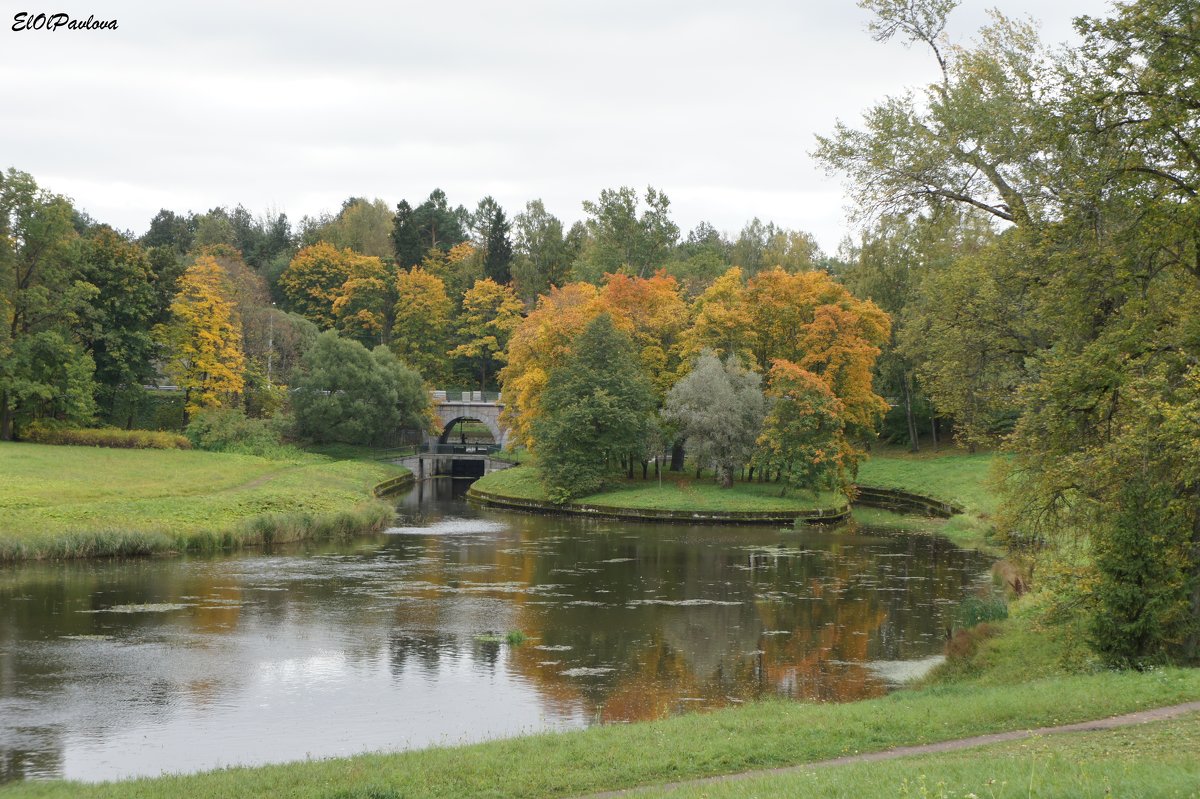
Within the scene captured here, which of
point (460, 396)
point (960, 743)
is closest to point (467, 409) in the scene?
point (460, 396)

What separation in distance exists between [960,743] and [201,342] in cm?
5980

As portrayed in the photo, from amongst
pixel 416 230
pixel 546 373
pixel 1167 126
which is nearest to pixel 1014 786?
pixel 1167 126

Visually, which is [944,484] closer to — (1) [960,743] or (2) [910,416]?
(2) [910,416]

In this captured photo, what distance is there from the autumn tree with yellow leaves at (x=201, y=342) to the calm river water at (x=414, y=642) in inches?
1098

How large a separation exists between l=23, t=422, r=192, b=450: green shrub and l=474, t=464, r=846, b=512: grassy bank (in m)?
19.5

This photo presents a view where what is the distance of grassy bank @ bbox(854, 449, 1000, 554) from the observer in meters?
45.8

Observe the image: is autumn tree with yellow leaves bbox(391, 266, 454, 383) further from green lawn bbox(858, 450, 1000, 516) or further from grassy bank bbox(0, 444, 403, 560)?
green lawn bbox(858, 450, 1000, 516)

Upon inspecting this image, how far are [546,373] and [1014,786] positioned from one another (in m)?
51.4

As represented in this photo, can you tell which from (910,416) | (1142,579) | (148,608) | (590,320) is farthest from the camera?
(910,416)

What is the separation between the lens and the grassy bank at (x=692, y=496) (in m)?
52.2

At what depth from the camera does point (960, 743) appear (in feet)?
42.3

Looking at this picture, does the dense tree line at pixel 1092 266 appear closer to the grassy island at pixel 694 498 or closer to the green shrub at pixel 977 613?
the green shrub at pixel 977 613

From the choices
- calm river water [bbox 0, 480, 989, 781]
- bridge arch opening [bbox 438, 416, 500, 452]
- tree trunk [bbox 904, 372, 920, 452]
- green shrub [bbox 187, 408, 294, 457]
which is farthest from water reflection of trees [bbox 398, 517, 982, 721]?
bridge arch opening [bbox 438, 416, 500, 452]

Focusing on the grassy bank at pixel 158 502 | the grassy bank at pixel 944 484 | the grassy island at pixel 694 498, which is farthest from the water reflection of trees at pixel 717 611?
the grassy bank at pixel 158 502
